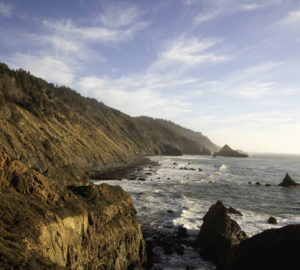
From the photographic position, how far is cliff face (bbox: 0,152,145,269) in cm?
663

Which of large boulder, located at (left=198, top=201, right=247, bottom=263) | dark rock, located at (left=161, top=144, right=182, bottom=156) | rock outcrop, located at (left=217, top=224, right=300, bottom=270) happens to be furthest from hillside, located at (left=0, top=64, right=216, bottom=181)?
dark rock, located at (left=161, top=144, right=182, bottom=156)

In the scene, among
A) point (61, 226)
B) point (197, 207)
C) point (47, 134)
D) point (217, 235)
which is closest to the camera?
point (61, 226)

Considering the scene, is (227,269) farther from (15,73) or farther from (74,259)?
(15,73)

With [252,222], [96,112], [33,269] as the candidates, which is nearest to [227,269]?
[33,269]

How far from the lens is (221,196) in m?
33.3

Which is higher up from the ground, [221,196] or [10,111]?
[10,111]

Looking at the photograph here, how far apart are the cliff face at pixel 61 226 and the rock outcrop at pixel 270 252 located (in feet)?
19.2

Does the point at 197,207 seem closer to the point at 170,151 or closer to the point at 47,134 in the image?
the point at 47,134

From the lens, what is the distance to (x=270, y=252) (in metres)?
8.80

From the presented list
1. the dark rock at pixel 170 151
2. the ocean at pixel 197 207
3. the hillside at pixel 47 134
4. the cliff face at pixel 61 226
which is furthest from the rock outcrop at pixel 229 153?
the cliff face at pixel 61 226

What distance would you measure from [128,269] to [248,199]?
85.7 ft

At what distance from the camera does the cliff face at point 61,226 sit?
21.8 ft

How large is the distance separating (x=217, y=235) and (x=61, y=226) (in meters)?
11.5

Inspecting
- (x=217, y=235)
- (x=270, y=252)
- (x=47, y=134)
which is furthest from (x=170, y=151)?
(x=270, y=252)
